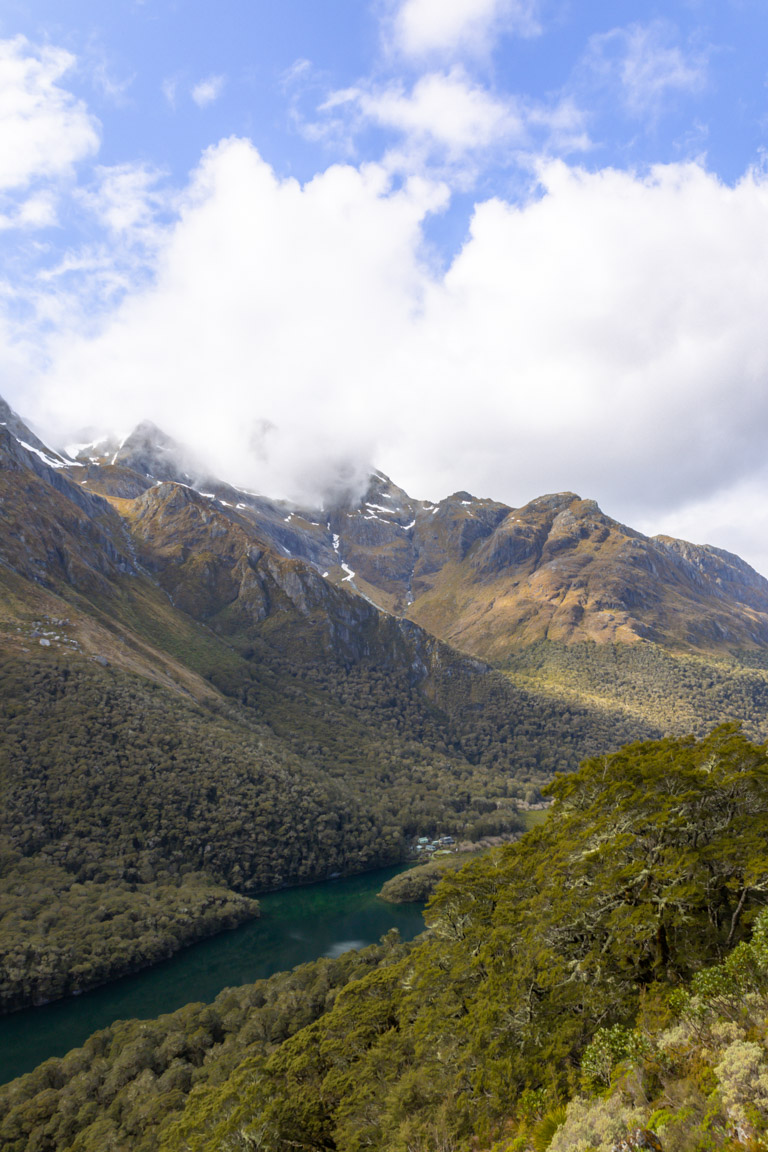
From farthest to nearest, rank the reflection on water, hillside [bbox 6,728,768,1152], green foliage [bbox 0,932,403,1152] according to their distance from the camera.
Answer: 1. the reflection on water
2. green foliage [bbox 0,932,403,1152]
3. hillside [bbox 6,728,768,1152]

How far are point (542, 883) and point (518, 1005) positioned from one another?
27.7ft

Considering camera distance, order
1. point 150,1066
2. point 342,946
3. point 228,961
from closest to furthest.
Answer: point 150,1066
point 228,961
point 342,946

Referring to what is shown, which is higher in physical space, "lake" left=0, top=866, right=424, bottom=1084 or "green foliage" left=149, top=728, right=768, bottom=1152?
"green foliage" left=149, top=728, right=768, bottom=1152

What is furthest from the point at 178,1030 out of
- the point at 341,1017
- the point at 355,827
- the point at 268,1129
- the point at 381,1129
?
the point at 355,827

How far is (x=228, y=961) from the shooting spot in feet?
369

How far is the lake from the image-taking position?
87.6 metres

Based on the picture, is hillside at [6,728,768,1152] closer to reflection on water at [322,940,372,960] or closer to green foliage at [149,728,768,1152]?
green foliage at [149,728,768,1152]

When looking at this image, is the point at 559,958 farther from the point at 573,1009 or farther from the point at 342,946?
the point at 342,946

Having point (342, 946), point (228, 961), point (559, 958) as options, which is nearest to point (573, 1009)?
point (559, 958)

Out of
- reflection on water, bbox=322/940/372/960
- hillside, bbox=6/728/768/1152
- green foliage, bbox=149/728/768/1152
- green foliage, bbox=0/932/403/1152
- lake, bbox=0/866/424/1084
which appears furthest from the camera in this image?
reflection on water, bbox=322/940/372/960

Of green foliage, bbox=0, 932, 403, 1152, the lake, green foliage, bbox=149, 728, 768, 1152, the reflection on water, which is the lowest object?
the lake

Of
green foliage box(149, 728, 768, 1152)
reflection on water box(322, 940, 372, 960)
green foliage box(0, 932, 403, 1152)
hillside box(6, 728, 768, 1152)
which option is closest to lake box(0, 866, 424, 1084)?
reflection on water box(322, 940, 372, 960)

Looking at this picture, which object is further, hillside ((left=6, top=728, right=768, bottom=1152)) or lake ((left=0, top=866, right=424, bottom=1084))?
lake ((left=0, top=866, right=424, bottom=1084))

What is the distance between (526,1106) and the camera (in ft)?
80.6
